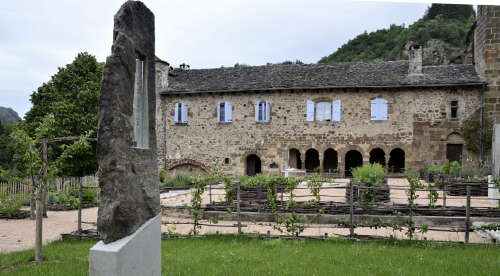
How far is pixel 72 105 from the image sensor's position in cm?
2258

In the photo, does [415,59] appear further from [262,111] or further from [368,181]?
[368,181]

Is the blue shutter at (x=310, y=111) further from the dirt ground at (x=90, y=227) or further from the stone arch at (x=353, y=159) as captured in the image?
the dirt ground at (x=90, y=227)

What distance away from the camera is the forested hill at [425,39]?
37094 millimetres

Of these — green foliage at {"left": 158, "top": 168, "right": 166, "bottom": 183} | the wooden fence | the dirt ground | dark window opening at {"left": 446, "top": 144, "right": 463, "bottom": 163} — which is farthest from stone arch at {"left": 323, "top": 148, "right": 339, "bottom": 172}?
the wooden fence

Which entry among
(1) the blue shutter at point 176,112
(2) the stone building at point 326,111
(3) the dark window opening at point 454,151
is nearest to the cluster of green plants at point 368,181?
(2) the stone building at point 326,111

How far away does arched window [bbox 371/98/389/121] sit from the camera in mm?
20703

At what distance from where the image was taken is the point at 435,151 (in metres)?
20.1

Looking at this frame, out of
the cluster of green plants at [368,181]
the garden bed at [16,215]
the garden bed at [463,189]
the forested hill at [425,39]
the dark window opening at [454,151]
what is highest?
the forested hill at [425,39]

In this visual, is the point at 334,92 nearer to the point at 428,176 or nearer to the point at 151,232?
the point at 428,176

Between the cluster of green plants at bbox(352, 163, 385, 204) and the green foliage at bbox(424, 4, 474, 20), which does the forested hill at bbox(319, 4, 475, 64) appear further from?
the cluster of green plants at bbox(352, 163, 385, 204)

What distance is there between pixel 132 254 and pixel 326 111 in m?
19.0

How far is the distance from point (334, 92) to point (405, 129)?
12.9 feet

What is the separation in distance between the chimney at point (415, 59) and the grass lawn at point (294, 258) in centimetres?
1528

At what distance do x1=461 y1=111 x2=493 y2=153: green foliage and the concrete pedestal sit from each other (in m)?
19.0
